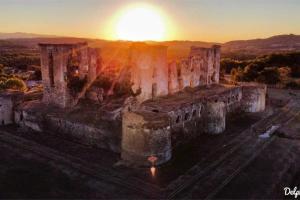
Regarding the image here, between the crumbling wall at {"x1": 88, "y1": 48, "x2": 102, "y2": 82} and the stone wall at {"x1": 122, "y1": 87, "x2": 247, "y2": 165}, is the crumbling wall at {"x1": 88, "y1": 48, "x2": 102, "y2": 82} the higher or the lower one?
the higher one

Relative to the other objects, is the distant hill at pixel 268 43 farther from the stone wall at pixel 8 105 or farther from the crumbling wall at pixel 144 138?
the crumbling wall at pixel 144 138

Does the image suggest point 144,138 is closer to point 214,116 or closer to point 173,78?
point 214,116

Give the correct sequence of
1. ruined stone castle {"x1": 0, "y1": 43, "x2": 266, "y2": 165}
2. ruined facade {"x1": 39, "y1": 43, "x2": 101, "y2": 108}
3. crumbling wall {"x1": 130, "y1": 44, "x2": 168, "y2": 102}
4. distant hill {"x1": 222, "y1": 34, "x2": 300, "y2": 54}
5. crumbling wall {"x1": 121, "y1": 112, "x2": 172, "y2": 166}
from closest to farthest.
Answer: crumbling wall {"x1": 121, "y1": 112, "x2": 172, "y2": 166}, ruined stone castle {"x1": 0, "y1": 43, "x2": 266, "y2": 165}, crumbling wall {"x1": 130, "y1": 44, "x2": 168, "y2": 102}, ruined facade {"x1": 39, "y1": 43, "x2": 101, "y2": 108}, distant hill {"x1": 222, "y1": 34, "x2": 300, "y2": 54}

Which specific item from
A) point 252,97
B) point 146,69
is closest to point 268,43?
point 252,97

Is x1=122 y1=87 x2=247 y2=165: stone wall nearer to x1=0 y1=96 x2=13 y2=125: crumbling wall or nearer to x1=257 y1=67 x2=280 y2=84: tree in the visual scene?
x1=0 y1=96 x2=13 y2=125: crumbling wall

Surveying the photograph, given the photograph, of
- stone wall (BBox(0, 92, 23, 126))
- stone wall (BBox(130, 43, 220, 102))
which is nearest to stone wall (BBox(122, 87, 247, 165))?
stone wall (BBox(130, 43, 220, 102))

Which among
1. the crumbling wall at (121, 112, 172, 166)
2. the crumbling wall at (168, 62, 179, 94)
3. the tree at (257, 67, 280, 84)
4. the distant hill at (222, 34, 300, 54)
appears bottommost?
the crumbling wall at (121, 112, 172, 166)

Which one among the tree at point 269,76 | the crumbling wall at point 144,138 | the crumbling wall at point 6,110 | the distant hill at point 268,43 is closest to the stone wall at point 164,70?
the crumbling wall at point 144,138
